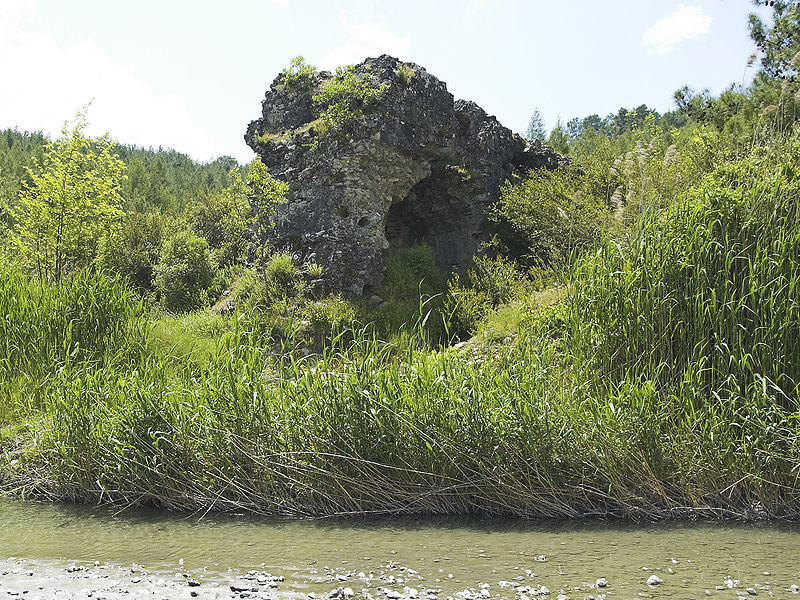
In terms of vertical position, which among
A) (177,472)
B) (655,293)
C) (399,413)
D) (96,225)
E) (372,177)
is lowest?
(177,472)

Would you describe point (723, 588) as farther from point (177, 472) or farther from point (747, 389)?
point (177, 472)

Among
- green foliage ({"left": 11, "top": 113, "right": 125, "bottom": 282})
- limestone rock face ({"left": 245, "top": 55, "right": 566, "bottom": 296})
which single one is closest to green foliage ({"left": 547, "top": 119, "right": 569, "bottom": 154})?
limestone rock face ({"left": 245, "top": 55, "right": 566, "bottom": 296})

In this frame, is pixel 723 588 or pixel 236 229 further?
pixel 236 229

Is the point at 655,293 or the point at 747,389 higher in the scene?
the point at 655,293

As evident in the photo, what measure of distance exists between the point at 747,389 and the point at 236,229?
14088 millimetres

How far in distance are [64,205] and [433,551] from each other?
461 inches

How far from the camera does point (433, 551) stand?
417cm

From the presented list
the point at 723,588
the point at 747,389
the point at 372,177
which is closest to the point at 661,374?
the point at 747,389

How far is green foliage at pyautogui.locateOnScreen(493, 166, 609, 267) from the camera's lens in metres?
13.0

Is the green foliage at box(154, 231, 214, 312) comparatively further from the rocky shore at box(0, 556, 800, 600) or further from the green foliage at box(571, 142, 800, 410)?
the rocky shore at box(0, 556, 800, 600)

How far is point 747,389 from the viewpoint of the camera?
16.6 feet

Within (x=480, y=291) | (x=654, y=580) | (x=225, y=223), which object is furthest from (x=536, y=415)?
(x=225, y=223)

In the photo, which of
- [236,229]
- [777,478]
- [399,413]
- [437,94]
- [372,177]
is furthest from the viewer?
[236,229]

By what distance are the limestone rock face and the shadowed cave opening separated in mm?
27
